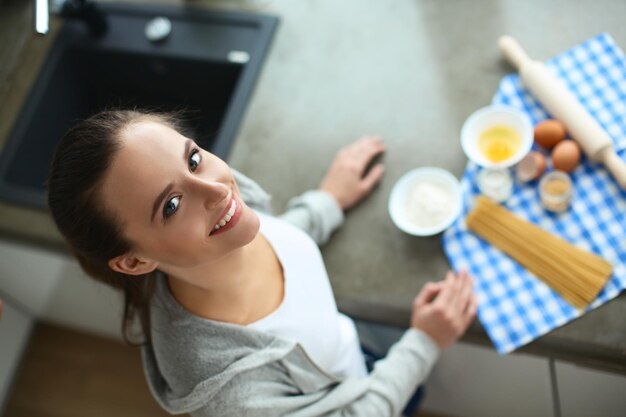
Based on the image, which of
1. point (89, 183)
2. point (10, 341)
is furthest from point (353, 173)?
point (10, 341)

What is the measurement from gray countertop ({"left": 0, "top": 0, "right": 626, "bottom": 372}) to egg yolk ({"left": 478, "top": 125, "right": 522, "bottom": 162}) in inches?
2.0

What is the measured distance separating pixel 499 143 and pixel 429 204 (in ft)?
0.59

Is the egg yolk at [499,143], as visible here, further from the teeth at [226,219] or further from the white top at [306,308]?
the teeth at [226,219]

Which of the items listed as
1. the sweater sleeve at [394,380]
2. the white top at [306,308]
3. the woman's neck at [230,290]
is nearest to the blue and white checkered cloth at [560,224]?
the sweater sleeve at [394,380]

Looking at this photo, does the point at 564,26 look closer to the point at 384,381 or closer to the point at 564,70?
the point at 564,70

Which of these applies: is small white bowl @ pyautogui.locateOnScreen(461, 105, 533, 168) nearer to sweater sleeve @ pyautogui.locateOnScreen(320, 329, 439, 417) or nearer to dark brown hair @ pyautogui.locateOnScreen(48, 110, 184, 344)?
sweater sleeve @ pyautogui.locateOnScreen(320, 329, 439, 417)

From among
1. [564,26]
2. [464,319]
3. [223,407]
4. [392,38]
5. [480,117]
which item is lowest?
[223,407]

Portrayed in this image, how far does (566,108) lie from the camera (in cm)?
106

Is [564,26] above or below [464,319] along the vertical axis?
above

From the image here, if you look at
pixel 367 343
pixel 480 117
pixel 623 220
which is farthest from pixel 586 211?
pixel 367 343

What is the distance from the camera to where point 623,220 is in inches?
38.8

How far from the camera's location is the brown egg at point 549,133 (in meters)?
1.05

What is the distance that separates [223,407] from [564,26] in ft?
3.27

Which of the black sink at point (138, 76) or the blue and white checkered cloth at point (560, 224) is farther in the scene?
the black sink at point (138, 76)
